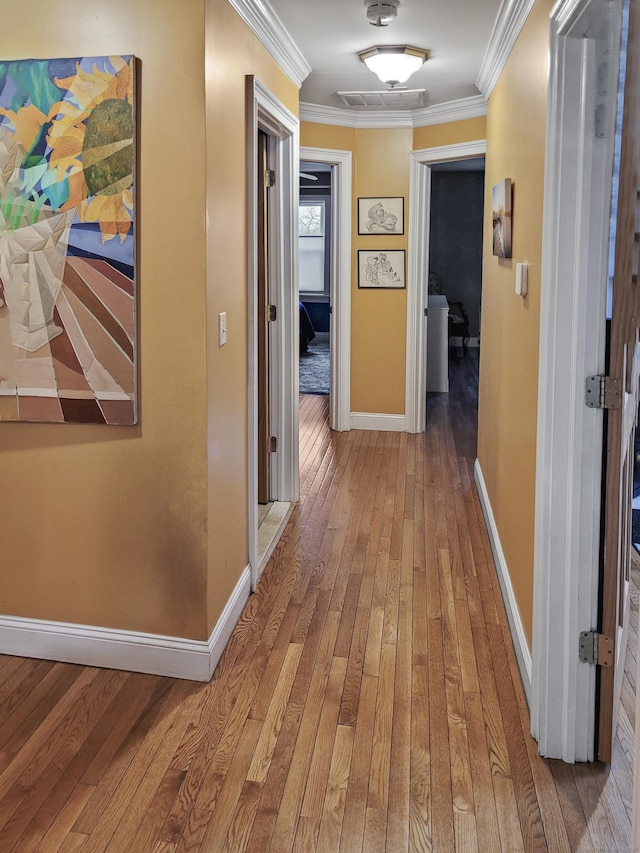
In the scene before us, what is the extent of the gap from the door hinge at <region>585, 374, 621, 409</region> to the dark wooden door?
11mm

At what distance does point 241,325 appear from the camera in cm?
307

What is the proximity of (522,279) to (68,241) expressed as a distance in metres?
1.60

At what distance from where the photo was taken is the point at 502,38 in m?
3.54

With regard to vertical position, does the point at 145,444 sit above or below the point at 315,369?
above

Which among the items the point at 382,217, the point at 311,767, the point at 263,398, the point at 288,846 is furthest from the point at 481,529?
the point at 382,217

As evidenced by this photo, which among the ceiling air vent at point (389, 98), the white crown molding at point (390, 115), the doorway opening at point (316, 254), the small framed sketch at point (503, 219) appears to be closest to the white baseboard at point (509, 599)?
the small framed sketch at point (503, 219)

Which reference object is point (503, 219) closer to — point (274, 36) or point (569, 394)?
point (274, 36)

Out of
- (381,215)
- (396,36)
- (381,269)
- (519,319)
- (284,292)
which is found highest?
(396,36)

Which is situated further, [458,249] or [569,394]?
[458,249]

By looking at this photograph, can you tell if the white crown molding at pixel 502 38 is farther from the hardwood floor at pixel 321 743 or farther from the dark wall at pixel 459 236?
the dark wall at pixel 459 236

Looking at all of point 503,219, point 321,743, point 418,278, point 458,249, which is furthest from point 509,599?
point 458,249

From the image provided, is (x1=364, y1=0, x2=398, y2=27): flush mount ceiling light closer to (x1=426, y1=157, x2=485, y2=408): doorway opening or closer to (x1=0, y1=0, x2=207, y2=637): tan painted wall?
(x1=0, y1=0, x2=207, y2=637): tan painted wall

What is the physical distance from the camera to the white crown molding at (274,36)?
296cm

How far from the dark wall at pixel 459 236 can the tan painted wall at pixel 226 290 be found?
7.57 meters
